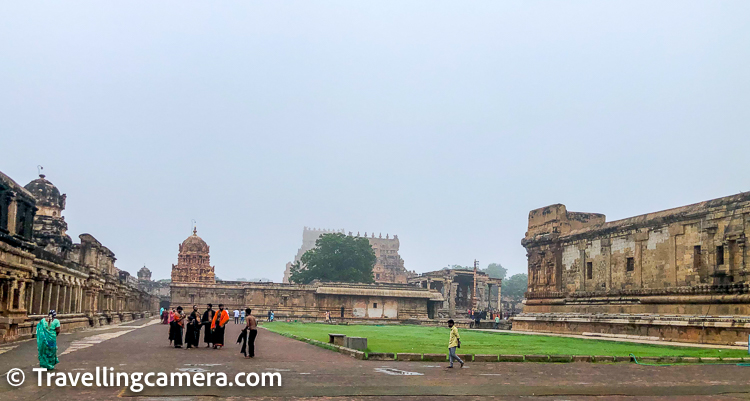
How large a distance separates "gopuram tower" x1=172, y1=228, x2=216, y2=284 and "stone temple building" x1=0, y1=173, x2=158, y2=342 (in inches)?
1105

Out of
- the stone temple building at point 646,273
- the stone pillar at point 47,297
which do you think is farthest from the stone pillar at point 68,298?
the stone temple building at point 646,273

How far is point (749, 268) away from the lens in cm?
2561

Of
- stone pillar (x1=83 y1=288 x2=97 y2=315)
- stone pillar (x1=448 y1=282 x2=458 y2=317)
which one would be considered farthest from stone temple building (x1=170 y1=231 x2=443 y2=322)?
stone pillar (x1=83 y1=288 x2=97 y2=315)

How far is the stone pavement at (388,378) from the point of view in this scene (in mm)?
10992

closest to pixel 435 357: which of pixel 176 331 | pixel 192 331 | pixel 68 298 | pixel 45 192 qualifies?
pixel 192 331

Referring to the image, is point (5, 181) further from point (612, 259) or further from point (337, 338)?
point (612, 259)

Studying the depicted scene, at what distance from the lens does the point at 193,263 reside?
83500mm

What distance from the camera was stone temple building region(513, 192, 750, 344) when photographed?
26344 millimetres

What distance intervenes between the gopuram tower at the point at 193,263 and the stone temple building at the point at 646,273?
167 ft

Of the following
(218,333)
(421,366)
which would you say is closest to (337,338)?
(218,333)

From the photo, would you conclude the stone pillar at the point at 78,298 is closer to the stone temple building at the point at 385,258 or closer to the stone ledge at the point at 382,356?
the stone ledge at the point at 382,356

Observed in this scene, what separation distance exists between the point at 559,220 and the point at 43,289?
2875 centimetres

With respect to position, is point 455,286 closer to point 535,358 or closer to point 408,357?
point 535,358

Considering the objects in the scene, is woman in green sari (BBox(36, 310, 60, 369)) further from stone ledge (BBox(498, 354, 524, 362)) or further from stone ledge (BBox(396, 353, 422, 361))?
stone ledge (BBox(498, 354, 524, 362))
